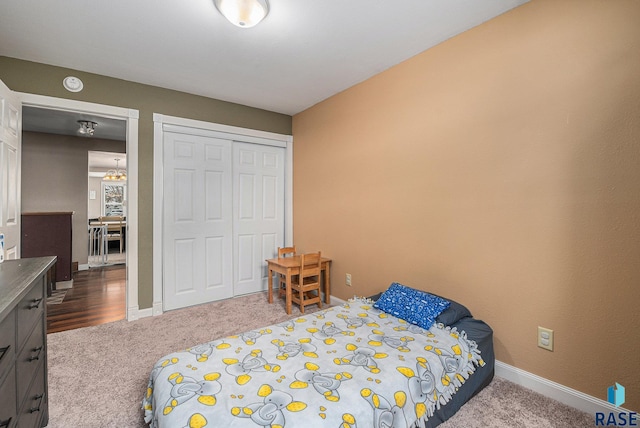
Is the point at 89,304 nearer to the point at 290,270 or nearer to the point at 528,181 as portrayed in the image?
the point at 290,270

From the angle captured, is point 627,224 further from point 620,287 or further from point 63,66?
point 63,66

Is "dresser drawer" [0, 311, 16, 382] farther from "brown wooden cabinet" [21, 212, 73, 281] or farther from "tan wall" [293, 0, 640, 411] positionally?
"brown wooden cabinet" [21, 212, 73, 281]

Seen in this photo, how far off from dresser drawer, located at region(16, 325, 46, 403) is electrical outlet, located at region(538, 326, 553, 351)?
2.66m

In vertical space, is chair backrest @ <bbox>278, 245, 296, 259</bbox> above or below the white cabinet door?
below

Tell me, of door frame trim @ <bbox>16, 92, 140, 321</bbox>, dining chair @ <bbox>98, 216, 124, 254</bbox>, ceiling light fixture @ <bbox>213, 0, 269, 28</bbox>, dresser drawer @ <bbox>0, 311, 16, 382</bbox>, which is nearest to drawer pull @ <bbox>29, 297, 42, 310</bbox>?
dresser drawer @ <bbox>0, 311, 16, 382</bbox>

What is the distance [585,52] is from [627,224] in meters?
0.99

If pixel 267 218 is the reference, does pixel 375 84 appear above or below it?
above

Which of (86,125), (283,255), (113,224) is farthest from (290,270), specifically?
(113,224)

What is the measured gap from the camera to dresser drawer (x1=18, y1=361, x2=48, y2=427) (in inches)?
47.1

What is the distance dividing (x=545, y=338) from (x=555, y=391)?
0.31 m

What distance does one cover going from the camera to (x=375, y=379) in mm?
1413

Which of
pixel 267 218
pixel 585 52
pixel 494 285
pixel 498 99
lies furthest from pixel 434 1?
pixel 267 218

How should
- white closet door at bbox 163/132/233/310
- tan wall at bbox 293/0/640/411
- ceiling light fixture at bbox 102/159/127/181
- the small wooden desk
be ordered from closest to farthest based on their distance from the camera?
tan wall at bbox 293/0/640/411 < the small wooden desk < white closet door at bbox 163/132/233/310 < ceiling light fixture at bbox 102/159/127/181

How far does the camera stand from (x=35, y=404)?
1346mm
